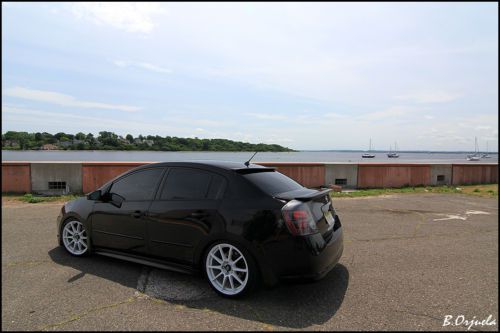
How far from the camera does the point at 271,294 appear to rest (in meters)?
3.64

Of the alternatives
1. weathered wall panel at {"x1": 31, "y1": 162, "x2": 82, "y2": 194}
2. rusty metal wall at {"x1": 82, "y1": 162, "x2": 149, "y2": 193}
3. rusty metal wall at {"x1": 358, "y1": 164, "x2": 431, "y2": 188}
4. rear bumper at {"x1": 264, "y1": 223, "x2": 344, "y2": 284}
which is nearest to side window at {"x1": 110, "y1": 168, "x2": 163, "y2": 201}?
rear bumper at {"x1": 264, "y1": 223, "x2": 344, "y2": 284}

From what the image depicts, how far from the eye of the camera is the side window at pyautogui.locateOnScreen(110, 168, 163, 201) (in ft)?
14.2

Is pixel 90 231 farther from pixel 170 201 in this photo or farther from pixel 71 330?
pixel 71 330

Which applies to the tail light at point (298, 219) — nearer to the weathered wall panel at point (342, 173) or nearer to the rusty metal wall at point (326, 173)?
the rusty metal wall at point (326, 173)

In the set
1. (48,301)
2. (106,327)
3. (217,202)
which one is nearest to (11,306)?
(48,301)

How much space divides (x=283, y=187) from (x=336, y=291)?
4.28ft

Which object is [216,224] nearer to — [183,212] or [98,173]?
[183,212]

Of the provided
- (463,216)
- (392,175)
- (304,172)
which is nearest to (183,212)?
(463,216)

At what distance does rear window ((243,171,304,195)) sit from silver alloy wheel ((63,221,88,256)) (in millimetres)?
2639

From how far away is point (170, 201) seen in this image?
13.3ft

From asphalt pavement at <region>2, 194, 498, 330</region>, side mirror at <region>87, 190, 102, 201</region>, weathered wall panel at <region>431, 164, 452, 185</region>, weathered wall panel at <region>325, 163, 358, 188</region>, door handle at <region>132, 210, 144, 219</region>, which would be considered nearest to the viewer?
asphalt pavement at <region>2, 194, 498, 330</region>

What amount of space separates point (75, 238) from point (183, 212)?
2.05 m

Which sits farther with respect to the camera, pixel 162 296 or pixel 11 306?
pixel 162 296

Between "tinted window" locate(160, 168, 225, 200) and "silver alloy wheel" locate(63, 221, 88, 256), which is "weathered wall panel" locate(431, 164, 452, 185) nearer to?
"tinted window" locate(160, 168, 225, 200)
